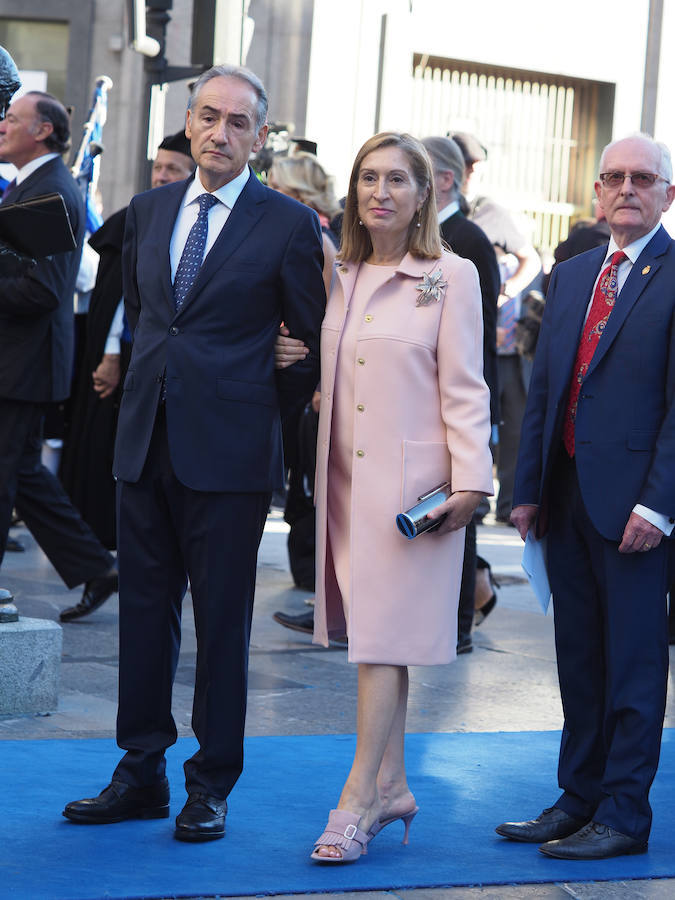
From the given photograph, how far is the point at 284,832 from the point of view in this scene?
4.23m

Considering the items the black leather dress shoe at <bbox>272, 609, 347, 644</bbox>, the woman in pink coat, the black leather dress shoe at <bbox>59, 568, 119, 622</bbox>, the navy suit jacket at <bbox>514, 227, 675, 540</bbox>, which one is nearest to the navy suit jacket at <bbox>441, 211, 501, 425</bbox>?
A: the black leather dress shoe at <bbox>272, 609, 347, 644</bbox>

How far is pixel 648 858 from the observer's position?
4199 mm

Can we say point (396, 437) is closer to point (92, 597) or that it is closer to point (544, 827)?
point (544, 827)

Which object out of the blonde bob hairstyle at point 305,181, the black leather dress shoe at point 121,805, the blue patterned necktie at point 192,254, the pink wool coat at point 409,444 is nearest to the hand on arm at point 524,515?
the pink wool coat at point 409,444

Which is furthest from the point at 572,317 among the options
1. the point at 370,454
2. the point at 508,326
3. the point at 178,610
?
the point at 508,326

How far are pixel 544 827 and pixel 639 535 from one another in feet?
2.86

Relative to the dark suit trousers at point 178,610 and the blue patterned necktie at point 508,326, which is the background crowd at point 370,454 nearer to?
the dark suit trousers at point 178,610

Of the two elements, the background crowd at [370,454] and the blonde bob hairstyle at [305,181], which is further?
the blonde bob hairstyle at [305,181]

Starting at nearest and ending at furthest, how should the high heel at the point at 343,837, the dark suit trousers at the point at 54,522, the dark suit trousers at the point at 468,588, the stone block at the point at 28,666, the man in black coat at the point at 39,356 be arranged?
the high heel at the point at 343,837, the stone block at the point at 28,666, the man in black coat at the point at 39,356, the dark suit trousers at the point at 468,588, the dark suit trousers at the point at 54,522

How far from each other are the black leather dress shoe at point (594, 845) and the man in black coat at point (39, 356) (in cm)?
335

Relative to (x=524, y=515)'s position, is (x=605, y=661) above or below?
below

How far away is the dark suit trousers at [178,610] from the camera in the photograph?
13.9 feet

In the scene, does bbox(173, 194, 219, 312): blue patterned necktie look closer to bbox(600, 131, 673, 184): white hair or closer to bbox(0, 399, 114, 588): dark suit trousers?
bbox(600, 131, 673, 184): white hair

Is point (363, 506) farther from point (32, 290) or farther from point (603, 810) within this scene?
point (32, 290)
